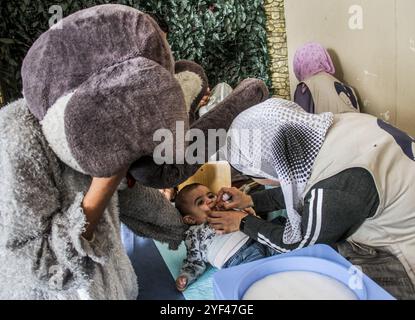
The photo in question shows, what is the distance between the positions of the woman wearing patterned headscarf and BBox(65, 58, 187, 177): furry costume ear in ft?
1.37

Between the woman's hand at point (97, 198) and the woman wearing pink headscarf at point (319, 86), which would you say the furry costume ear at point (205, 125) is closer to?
the woman's hand at point (97, 198)

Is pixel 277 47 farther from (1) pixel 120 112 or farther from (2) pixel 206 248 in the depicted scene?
(1) pixel 120 112

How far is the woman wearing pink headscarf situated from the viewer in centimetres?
232

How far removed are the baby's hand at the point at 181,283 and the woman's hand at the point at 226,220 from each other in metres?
0.21

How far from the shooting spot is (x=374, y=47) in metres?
2.21

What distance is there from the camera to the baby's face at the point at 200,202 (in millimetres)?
1603

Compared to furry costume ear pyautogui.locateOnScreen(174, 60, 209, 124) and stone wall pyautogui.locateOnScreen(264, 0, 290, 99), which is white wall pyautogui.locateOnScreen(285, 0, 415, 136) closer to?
stone wall pyautogui.locateOnScreen(264, 0, 290, 99)

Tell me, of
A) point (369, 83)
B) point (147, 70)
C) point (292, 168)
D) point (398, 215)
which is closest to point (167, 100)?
point (147, 70)

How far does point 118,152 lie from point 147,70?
16 cm

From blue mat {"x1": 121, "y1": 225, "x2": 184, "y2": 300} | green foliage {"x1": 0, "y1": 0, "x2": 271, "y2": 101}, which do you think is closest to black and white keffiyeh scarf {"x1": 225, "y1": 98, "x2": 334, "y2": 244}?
blue mat {"x1": 121, "y1": 225, "x2": 184, "y2": 300}

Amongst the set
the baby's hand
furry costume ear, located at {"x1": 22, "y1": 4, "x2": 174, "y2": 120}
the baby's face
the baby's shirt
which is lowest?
the baby's hand

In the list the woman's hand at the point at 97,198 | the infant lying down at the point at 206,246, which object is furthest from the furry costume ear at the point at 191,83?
the infant lying down at the point at 206,246

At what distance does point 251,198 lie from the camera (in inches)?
62.0
